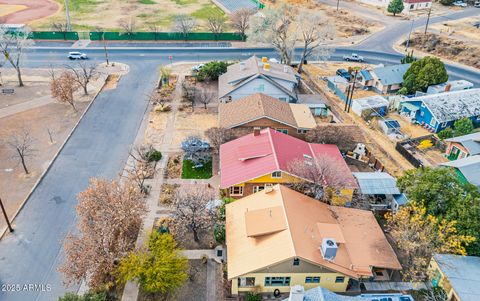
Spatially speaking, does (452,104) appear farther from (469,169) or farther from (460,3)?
(460,3)

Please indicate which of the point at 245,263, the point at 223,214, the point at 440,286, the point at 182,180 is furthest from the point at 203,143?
the point at 440,286

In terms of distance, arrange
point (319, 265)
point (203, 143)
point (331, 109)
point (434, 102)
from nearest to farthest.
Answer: point (319, 265) < point (203, 143) < point (434, 102) < point (331, 109)

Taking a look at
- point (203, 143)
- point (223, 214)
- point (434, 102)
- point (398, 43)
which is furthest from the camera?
point (398, 43)

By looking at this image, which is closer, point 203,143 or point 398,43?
point 203,143

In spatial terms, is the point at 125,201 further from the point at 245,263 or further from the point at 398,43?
the point at 398,43

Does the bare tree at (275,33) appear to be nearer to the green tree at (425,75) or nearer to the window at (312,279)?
the green tree at (425,75)

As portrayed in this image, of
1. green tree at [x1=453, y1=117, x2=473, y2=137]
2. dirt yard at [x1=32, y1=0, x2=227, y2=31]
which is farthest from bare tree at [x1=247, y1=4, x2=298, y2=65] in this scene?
green tree at [x1=453, y1=117, x2=473, y2=137]
